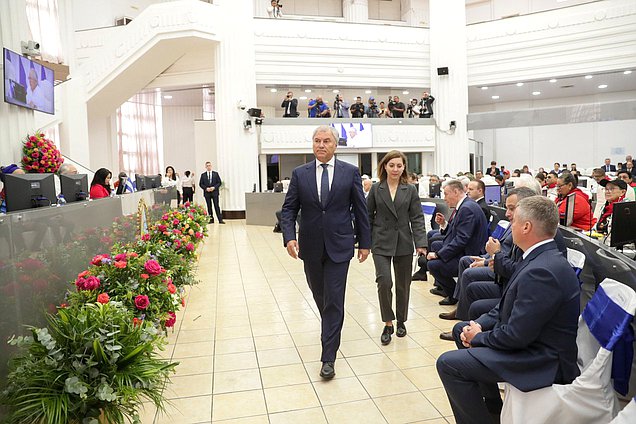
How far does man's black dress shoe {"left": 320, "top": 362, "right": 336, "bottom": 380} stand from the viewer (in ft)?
11.2

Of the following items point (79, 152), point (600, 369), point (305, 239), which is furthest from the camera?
point (79, 152)

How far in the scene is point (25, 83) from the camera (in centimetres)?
737

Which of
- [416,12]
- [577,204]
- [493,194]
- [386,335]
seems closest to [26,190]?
[386,335]

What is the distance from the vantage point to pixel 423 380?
3.36 metres

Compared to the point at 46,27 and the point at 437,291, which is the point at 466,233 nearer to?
the point at 437,291

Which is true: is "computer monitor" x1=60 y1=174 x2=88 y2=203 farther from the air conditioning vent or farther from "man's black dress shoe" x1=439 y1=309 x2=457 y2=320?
the air conditioning vent

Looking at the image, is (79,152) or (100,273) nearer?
(100,273)

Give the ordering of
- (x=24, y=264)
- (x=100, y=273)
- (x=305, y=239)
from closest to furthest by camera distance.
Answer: (x=24, y=264) → (x=100, y=273) → (x=305, y=239)

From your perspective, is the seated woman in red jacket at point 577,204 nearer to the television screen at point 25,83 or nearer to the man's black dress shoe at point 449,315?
the man's black dress shoe at point 449,315

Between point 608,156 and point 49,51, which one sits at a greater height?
point 49,51

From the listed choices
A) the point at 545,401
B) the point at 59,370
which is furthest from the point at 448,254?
the point at 59,370

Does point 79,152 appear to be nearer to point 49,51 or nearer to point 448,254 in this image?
point 49,51

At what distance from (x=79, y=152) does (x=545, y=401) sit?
15.6 metres

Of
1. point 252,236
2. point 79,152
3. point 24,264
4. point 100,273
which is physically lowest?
point 252,236
